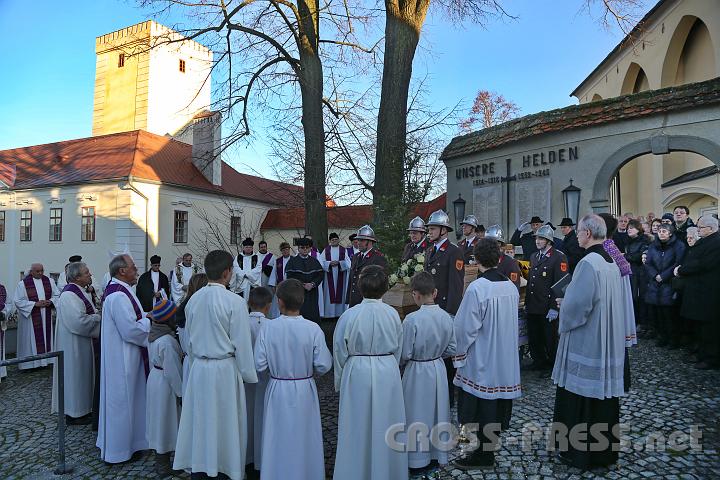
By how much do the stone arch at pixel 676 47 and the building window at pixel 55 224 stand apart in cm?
2925

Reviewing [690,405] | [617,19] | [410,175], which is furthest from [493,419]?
[617,19]

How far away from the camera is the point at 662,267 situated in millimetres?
7398

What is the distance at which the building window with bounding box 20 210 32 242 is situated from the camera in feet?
87.4

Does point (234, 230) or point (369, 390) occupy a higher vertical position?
point (234, 230)

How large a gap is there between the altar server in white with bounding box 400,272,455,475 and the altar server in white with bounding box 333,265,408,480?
0.83ft

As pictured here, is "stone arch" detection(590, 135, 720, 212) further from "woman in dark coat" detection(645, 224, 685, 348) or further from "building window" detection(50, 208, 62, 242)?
"building window" detection(50, 208, 62, 242)

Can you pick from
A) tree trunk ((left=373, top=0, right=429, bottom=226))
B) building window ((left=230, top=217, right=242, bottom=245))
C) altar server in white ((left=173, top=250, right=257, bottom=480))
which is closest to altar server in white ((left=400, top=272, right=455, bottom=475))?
altar server in white ((left=173, top=250, right=257, bottom=480))

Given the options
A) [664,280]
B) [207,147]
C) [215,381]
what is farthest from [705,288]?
[207,147]

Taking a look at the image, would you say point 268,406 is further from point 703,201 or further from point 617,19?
point 703,201

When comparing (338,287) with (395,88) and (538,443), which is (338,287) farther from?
(538,443)

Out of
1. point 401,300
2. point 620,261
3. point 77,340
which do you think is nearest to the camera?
point 620,261

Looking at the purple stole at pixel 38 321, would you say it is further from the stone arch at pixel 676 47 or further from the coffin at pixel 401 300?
the stone arch at pixel 676 47

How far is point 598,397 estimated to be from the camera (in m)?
3.76

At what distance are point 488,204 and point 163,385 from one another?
33.5ft
